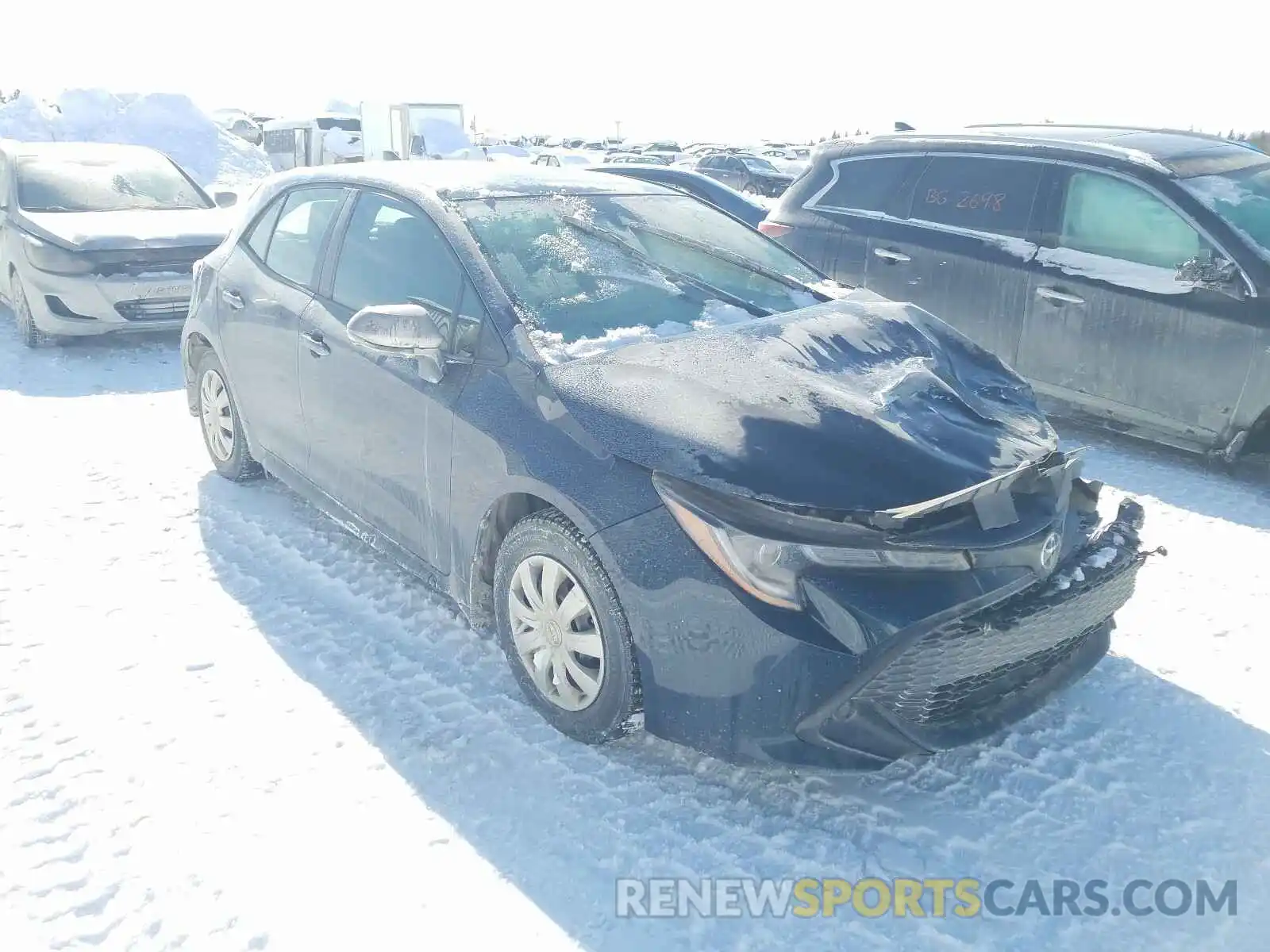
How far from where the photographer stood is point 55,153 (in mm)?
8430

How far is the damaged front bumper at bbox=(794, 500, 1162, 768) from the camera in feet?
7.84

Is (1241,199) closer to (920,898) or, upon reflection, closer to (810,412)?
(810,412)

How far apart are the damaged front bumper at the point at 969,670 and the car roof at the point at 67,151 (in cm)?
877

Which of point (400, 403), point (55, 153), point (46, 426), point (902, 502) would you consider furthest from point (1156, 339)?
point (55, 153)

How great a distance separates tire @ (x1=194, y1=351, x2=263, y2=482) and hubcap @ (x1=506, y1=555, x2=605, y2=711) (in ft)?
7.51

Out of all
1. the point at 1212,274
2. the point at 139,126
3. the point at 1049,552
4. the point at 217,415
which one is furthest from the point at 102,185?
the point at 139,126

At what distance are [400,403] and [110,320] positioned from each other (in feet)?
16.6

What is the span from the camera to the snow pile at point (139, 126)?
2198 cm

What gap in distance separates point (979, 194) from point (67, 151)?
772 cm

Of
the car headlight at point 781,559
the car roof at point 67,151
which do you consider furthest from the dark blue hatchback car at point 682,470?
the car roof at point 67,151

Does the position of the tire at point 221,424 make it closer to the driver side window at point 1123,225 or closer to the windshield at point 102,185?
the windshield at point 102,185

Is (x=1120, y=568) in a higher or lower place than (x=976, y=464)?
lower

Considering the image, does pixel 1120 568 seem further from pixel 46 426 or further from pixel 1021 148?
pixel 46 426

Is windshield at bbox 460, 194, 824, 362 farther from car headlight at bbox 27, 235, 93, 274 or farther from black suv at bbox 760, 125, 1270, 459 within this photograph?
car headlight at bbox 27, 235, 93, 274
